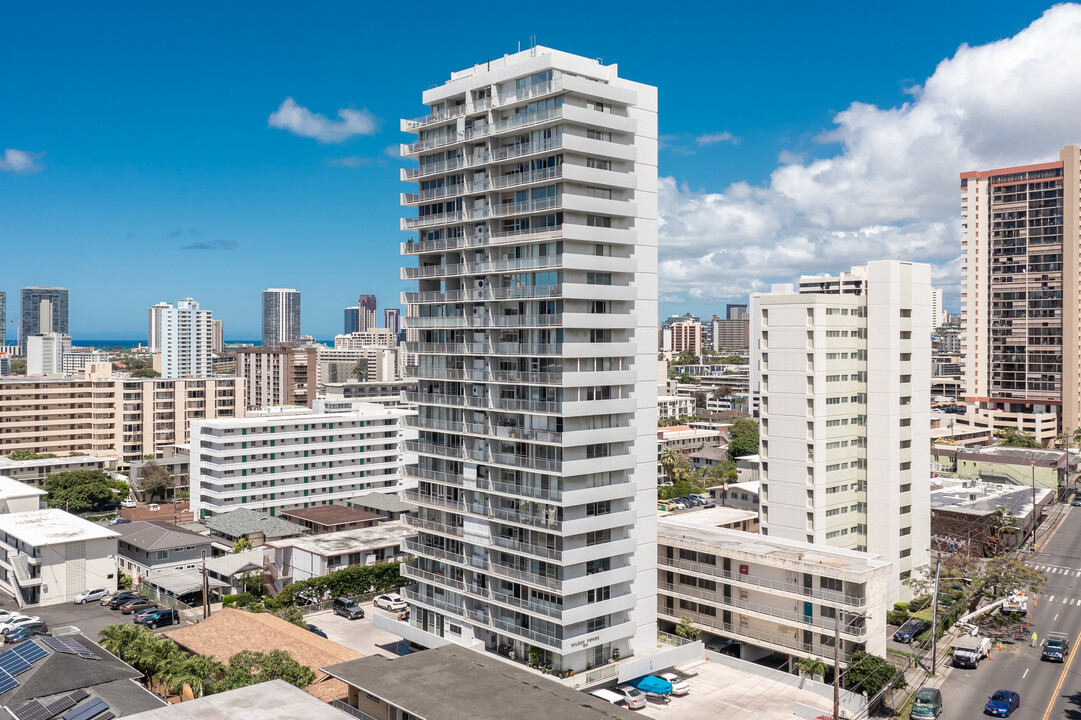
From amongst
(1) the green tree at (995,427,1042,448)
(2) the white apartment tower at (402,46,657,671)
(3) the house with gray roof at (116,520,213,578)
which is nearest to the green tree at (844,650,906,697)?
(2) the white apartment tower at (402,46,657,671)

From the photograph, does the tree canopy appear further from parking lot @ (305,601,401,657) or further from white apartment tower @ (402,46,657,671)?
white apartment tower @ (402,46,657,671)

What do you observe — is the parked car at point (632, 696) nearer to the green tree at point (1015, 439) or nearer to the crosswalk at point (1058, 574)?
the crosswalk at point (1058, 574)

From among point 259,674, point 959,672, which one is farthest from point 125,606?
point 959,672

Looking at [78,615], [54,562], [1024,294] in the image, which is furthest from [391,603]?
[1024,294]

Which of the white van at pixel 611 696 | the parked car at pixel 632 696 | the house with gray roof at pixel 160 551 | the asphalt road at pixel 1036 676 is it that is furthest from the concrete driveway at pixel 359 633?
the asphalt road at pixel 1036 676

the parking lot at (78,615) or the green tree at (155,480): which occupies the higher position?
the green tree at (155,480)
